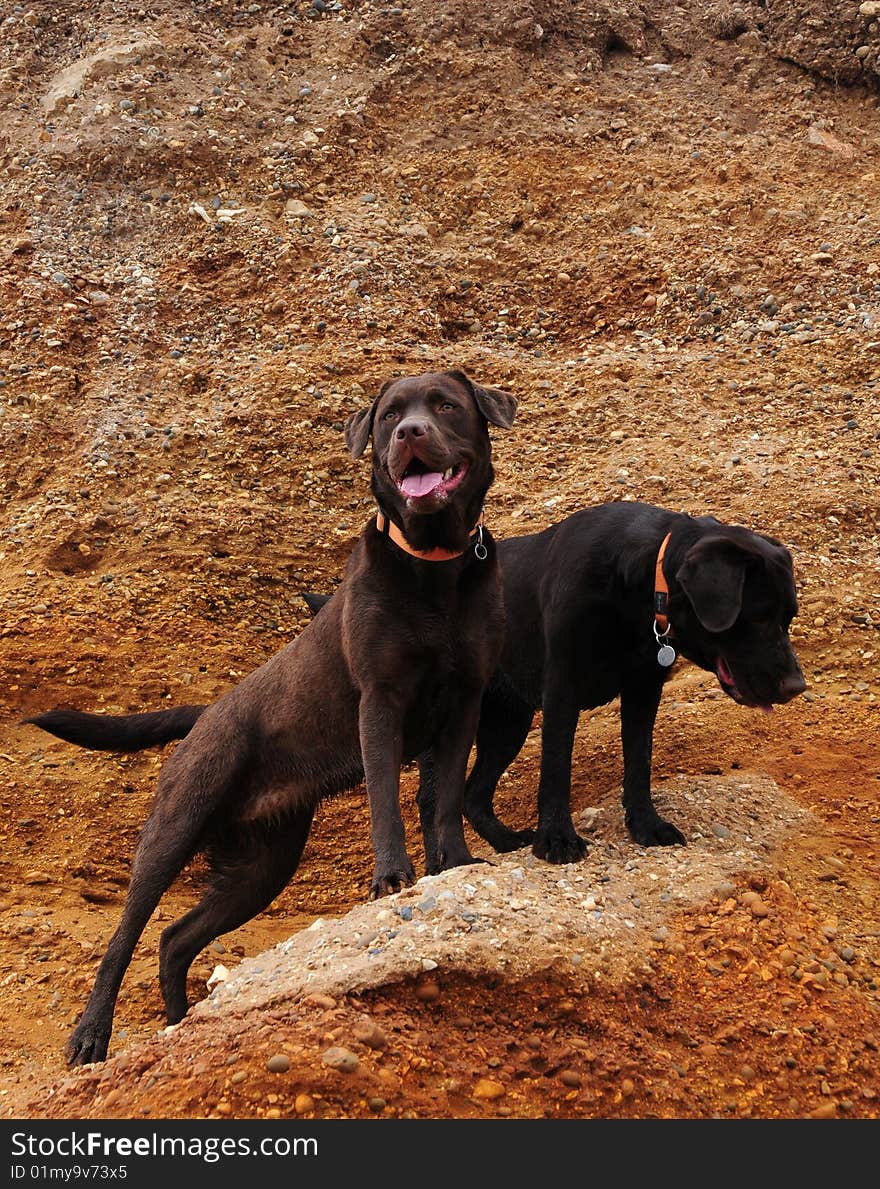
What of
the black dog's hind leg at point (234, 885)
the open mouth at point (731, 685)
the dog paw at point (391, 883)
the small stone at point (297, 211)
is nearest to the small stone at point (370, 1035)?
the dog paw at point (391, 883)

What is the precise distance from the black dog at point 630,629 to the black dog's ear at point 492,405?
0.76 metres

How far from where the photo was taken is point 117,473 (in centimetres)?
942

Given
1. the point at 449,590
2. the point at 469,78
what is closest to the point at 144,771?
the point at 449,590

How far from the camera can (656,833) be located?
5.59 meters

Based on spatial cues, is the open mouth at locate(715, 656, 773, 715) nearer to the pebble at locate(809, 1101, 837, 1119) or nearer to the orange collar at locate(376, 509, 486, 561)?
the orange collar at locate(376, 509, 486, 561)

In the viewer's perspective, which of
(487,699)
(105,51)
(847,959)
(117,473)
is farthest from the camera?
(105,51)

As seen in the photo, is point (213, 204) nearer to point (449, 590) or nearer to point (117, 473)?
point (117, 473)

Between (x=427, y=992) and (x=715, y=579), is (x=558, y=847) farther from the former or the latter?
(x=427, y=992)

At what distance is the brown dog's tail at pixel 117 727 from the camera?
5676 millimetres

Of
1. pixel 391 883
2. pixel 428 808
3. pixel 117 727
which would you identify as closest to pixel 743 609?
pixel 428 808

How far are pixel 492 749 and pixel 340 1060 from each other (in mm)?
3162

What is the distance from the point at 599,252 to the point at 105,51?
17.4ft

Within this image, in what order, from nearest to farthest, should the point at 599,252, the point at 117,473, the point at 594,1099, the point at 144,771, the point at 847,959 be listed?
1. the point at 594,1099
2. the point at 847,959
3. the point at 144,771
4. the point at 117,473
5. the point at 599,252

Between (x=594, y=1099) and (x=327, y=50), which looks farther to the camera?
(x=327, y=50)
